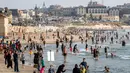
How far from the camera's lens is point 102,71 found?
22.3 metres

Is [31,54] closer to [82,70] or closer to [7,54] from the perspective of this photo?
[7,54]

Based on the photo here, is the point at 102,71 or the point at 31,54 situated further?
the point at 31,54

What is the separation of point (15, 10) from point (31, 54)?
135536 millimetres

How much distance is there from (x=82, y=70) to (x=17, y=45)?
16556 mm

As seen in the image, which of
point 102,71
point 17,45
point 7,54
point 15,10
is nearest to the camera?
point 7,54

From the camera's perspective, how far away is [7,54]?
1955cm

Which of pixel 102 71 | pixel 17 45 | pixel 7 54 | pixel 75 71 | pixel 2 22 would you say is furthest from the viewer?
pixel 2 22

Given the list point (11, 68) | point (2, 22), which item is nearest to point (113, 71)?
point (11, 68)

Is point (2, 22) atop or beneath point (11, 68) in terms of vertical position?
atop

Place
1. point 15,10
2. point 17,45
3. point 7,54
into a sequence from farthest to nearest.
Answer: point 15,10 < point 17,45 < point 7,54

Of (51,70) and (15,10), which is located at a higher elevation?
(15,10)

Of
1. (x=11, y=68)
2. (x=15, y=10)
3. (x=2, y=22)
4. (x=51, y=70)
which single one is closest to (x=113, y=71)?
(x=11, y=68)

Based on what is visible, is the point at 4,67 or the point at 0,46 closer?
the point at 4,67

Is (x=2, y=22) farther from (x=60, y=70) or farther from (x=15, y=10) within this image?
(x=15, y=10)
